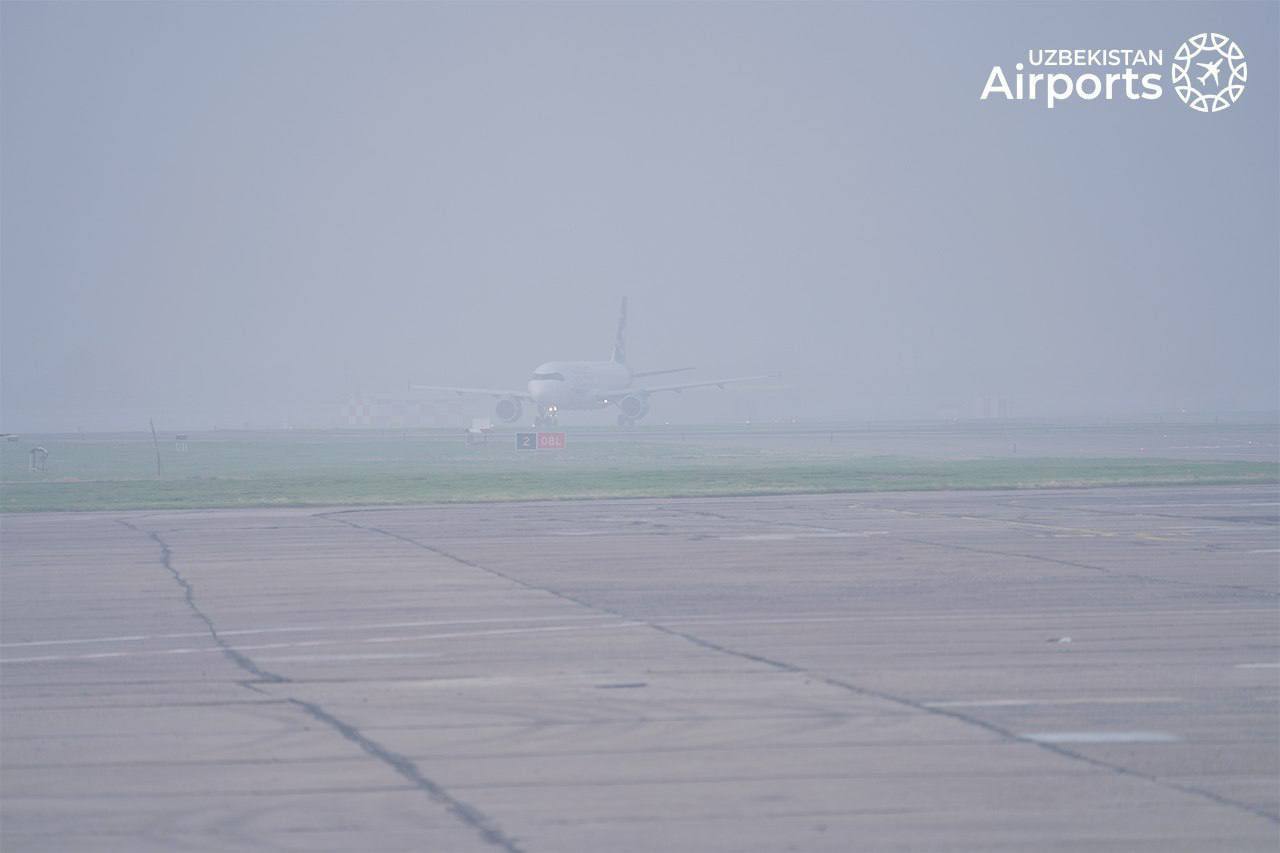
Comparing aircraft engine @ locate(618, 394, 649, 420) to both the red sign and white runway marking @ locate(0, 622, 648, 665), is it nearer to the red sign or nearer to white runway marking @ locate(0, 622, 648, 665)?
the red sign

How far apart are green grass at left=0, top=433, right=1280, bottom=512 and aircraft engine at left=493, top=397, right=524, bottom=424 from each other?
30762 millimetres

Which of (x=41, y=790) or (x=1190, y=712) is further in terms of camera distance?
(x=1190, y=712)

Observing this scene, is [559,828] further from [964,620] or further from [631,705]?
[964,620]

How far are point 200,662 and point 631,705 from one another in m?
4.66

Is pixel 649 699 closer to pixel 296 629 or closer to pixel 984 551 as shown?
pixel 296 629

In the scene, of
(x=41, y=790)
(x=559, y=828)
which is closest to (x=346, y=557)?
(x=41, y=790)

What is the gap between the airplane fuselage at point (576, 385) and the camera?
97.1 metres

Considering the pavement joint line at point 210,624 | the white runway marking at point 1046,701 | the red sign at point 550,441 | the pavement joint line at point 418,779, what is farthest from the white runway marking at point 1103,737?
the red sign at point 550,441

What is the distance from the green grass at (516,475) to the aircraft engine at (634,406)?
2868cm

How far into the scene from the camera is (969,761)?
31.8 ft

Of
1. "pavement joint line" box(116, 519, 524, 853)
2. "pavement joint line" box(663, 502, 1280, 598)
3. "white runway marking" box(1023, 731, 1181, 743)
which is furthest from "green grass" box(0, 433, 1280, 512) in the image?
"white runway marking" box(1023, 731, 1181, 743)

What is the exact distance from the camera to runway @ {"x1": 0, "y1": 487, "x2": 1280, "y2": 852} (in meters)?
8.45

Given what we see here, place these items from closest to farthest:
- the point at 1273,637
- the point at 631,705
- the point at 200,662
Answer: the point at 631,705
the point at 200,662
the point at 1273,637

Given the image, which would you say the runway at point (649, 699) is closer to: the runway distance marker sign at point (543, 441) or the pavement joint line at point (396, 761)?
the pavement joint line at point (396, 761)
